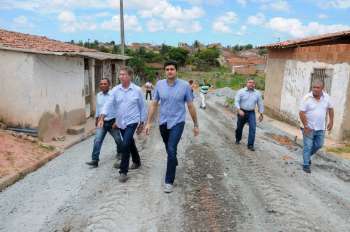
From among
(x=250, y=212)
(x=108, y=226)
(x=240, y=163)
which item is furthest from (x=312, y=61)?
(x=108, y=226)

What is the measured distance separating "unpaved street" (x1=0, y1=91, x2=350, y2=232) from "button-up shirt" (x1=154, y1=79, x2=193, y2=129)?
1.05m

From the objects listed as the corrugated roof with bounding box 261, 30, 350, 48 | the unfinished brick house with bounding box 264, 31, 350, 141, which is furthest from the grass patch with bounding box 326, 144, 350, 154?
the corrugated roof with bounding box 261, 30, 350, 48

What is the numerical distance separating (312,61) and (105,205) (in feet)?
34.5

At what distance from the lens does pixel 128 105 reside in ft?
20.3

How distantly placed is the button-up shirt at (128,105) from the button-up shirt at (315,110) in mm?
3097

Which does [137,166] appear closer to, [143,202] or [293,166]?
[143,202]

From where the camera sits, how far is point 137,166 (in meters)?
6.91

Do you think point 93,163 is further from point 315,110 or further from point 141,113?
point 315,110

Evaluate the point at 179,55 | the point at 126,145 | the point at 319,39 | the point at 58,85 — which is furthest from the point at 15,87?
the point at 179,55

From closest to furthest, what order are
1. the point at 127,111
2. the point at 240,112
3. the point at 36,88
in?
Answer: the point at 127,111 → the point at 240,112 → the point at 36,88

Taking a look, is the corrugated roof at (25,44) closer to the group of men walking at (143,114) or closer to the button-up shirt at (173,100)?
the group of men walking at (143,114)

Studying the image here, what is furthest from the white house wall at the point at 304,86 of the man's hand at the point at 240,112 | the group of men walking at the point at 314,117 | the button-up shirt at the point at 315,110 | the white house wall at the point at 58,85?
the white house wall at the point at 58,85

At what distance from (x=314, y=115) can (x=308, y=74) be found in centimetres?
701

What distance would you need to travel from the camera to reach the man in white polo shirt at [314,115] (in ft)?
23.4
